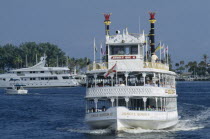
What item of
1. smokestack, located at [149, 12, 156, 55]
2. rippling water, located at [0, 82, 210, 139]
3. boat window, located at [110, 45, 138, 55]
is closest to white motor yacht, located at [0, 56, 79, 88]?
rippling water, located at [0, 82, 210, 139]

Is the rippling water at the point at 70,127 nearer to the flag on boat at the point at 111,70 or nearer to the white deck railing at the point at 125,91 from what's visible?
the white deck railing at the point at 125,91

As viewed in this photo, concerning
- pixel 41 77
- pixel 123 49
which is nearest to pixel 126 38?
pixel 123 49

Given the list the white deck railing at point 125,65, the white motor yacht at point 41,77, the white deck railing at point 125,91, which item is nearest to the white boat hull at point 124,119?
the white deck railing at point 125,91

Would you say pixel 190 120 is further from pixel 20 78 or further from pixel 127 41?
pixel 20 78

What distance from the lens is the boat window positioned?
45.1 metres

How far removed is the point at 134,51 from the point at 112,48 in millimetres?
1867

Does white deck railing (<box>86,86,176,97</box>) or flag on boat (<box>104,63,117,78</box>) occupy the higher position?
flag on boat (<box>104,63,117,78</box>)

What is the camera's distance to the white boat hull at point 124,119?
41.9 m

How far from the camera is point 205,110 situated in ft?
236

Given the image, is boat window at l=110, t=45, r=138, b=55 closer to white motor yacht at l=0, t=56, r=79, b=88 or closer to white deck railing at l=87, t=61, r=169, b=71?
white deck railing at l=87, t=61, r=169, b=71

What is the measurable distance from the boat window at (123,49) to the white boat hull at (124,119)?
5453 mm

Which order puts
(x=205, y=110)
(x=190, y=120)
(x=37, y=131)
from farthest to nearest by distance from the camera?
(x=205, y=110) → (x=190, y=120) → (x=37, y=131)

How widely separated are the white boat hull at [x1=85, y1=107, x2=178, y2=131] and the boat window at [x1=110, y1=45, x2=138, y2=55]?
215 inches

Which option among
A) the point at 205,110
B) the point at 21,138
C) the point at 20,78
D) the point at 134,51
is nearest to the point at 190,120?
the point at 205,110
